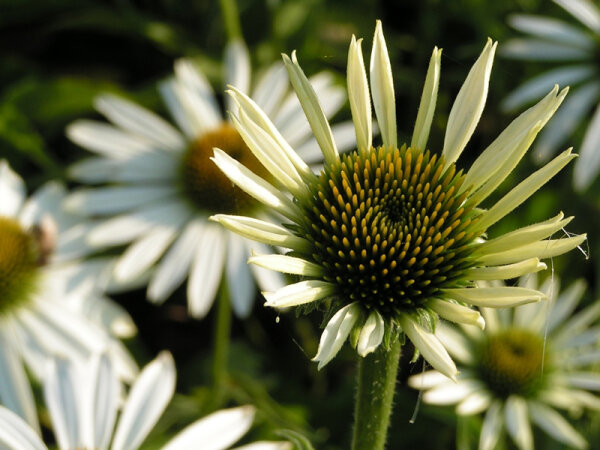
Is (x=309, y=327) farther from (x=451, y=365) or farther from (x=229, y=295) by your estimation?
(x=451, y=365)

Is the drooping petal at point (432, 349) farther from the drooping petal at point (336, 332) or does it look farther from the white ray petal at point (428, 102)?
the white ray petal at point (428, 102)

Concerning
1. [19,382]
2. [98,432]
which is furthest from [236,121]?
[19,382]

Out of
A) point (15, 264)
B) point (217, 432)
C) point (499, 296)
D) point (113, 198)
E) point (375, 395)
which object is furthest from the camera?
point (113, 198)

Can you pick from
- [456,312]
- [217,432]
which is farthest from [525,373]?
[456,312]

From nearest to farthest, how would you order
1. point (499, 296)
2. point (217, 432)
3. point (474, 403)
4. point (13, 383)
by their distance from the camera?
point (499, 296) < point (217, 432) < point (13, 383) < point (474, 403)

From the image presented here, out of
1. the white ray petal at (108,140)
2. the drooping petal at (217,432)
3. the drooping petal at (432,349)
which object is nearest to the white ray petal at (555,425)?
the drooping petal at (217,432)

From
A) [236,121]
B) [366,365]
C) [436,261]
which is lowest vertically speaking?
[366,365]

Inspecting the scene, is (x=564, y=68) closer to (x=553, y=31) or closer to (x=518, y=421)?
(x=553, y=31)
